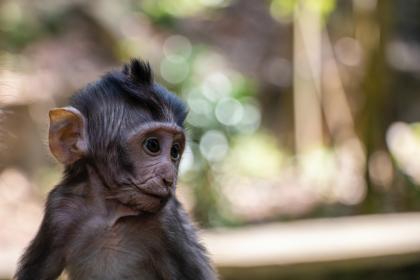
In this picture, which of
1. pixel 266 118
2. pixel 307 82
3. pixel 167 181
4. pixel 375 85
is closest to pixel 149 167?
pixel 167 181

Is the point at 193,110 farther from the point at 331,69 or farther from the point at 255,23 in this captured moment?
the point at 255,23

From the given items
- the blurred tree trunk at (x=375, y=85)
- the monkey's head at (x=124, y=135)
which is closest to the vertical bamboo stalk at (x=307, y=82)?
the blurred tree trunk at (x=375, y=85)

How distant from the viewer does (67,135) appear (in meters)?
3.95

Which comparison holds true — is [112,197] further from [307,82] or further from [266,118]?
[266,118]

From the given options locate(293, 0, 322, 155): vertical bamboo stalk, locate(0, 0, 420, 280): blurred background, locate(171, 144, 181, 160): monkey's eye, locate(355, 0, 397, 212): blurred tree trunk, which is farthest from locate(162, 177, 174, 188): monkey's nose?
locate(293, 0, 322, 155): vertical bamboo stalk

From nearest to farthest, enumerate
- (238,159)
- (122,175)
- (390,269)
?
1. (122,175)
2. (390,269)
3. (238,159)

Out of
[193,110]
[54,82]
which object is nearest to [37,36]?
[54,82]

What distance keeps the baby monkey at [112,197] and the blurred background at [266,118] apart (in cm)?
306

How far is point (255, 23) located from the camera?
62.9 ft

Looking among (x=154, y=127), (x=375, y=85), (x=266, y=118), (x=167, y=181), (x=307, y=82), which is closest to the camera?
(x=167, y=181)

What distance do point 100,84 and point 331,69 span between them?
12827 millimetres

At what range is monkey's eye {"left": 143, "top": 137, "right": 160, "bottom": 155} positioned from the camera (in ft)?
12.8

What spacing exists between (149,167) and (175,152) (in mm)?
174

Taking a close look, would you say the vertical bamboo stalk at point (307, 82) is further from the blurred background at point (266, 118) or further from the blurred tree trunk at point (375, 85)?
the blurred tree trunk at point (375, 85)
